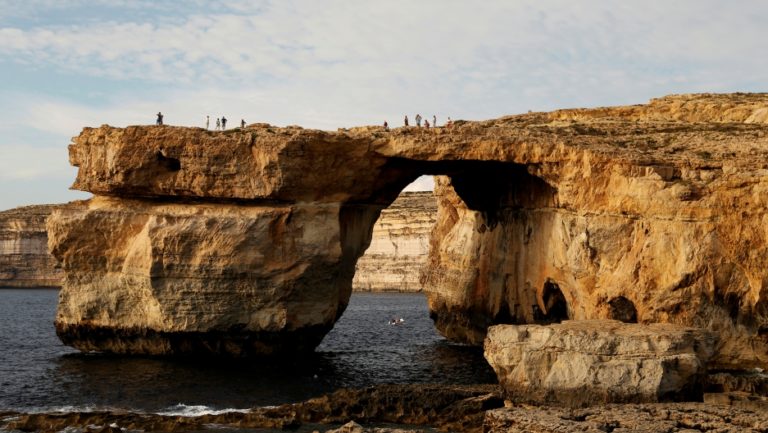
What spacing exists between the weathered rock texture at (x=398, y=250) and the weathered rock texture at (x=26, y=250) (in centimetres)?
3628

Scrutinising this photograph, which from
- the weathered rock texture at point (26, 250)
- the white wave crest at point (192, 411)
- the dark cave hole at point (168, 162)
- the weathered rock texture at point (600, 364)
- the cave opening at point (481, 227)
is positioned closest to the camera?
the weathered rock texture at point (600, 364)

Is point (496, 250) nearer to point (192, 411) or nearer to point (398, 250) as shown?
point (192, 411)

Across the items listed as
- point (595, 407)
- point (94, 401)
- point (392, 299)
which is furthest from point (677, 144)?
point (392, 299)

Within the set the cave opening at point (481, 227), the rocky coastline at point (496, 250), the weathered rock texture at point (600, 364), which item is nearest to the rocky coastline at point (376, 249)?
the cave opening at point (481, 227)

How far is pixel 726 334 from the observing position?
2747cm

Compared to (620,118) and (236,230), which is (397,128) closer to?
(236,230)

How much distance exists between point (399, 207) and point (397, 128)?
62.8m

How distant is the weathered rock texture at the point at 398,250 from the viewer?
295 feet

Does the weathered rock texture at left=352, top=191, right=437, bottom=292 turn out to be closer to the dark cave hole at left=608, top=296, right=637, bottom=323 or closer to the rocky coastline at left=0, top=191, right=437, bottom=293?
the rocky coastline at left=0, top=191, right=437, bottom=293

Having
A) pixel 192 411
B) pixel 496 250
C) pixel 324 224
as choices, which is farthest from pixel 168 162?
pixel 496 250

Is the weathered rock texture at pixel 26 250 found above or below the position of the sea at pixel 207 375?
above

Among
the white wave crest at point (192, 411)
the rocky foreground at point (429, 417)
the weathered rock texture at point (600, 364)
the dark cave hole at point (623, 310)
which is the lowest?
the white wave crest at point (192, 411)

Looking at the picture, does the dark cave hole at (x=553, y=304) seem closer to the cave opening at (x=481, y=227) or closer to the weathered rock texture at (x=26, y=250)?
the cave opening at (x=481, y=227)

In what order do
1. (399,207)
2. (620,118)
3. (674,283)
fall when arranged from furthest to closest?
(399,207)
(620,118)
(674,283)
